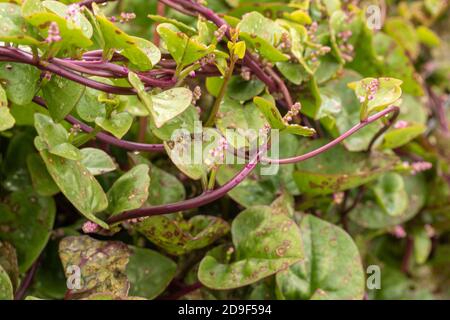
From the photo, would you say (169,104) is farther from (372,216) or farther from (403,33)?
(403,33)

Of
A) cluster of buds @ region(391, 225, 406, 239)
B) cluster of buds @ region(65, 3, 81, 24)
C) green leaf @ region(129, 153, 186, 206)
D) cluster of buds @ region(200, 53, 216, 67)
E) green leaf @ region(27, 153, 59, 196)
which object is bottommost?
cluster of buds @ region(391, 225, 406, 239)

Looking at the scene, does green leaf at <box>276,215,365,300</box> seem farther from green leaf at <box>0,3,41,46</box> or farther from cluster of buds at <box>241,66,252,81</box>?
green leaf at <box>0,3,41,46</box>

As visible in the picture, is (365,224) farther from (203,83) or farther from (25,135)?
(25,135)

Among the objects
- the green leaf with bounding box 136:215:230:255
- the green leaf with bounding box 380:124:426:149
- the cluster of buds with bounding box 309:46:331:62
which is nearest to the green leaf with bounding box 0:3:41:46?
the green leaf with bounding box 136:215:230:255

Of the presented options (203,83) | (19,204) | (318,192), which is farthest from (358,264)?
(19,204)

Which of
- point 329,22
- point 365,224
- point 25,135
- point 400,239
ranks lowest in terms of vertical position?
point 400,239

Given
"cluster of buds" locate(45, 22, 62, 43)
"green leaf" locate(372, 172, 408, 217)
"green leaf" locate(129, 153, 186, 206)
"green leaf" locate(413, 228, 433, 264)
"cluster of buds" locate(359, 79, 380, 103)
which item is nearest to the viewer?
"cluster of buds" locate(45, 22, 62, 43)
